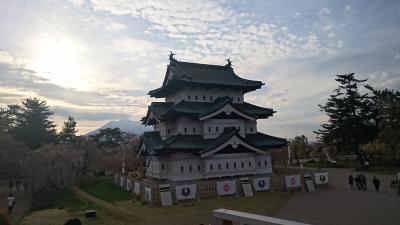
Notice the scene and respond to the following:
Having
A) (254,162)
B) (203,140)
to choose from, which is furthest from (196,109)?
(254,162)

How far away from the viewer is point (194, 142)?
96.3 ft

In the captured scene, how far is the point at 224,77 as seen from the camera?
3578 cm

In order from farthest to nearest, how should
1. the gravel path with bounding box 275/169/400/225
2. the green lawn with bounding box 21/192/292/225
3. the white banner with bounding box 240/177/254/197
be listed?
1. the white banner with bounding box 240/177/254/197
2. the green lawn with bounding box 21/192/292/225
3. the gravel path with bounding box 275/169/400/225

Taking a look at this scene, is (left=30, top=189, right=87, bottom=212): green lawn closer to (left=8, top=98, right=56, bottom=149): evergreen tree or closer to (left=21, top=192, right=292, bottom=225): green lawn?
(left=21, top=192, right=292, bottom=225): green lawn

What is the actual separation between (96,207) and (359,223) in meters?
14.9

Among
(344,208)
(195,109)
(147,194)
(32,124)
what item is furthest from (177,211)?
(32,124)

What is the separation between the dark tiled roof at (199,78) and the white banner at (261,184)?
11.5 metres

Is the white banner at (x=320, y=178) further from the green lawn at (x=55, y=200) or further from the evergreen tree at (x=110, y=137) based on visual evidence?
the evergreen tree at (x=110, y=137)

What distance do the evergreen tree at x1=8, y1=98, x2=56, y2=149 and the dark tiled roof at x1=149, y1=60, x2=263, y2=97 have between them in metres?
32.5

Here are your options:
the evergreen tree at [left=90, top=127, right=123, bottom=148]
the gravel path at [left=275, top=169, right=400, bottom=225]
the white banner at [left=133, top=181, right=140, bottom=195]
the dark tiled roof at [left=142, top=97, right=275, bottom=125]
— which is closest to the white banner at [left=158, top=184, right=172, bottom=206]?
the white banner at [left=133, top=181, right=140, bottom=195]

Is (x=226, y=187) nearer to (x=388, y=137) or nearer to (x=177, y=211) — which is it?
(x=177, y=211)

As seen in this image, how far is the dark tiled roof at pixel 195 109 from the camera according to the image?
97.3 ft

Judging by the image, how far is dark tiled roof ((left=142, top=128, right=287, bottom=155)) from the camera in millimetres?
27500

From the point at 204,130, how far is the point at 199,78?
606 cm
